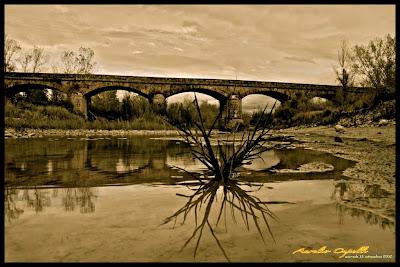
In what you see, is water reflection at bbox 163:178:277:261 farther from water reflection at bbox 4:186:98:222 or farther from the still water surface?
water reflection at bbox 4:186:98:222

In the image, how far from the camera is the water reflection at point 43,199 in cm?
241

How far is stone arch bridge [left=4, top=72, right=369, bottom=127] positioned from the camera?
2239cm

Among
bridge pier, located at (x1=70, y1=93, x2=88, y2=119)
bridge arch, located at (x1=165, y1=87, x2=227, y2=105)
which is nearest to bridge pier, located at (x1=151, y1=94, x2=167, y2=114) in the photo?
→ bridge arch, located at (x1=165, y1=87, x2=227, y2=105)

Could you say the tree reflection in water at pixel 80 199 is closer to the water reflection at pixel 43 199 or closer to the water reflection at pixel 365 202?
the water reflection at pixel 43 199

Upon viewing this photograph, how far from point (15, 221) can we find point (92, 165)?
280 centimetres

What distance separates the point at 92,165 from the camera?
16.1 ft

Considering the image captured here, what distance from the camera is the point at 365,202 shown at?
2.58m

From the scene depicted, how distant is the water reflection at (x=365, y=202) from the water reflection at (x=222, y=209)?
21.4 inches

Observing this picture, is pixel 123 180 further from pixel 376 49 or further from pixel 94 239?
pixel 376 49

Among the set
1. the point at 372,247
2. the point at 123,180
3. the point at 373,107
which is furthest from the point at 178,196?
the point at 373,107

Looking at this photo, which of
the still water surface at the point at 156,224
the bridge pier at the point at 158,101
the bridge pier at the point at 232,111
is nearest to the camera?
the still water surface at the point at 156,224

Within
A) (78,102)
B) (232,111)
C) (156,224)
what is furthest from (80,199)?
(232,111)
